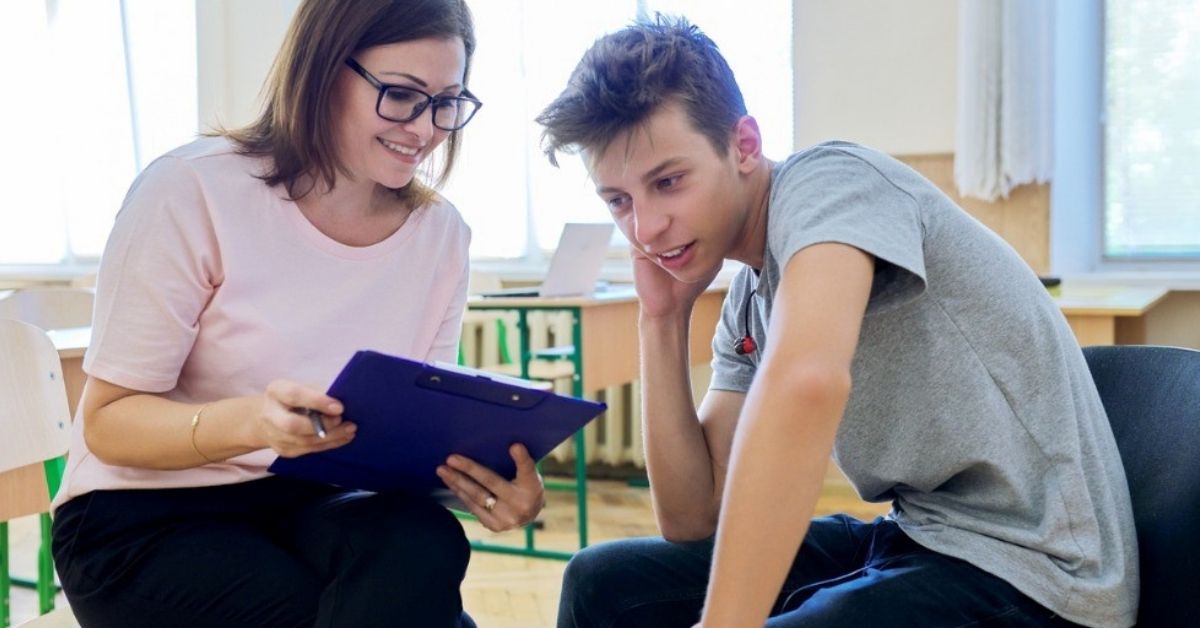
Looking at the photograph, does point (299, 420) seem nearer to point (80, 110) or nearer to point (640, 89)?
point (640, 89)

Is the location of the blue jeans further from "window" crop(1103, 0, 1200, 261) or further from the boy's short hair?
"window" crop(1103, 0, 1200, 261)

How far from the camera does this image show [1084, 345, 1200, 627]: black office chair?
1044 millimetres

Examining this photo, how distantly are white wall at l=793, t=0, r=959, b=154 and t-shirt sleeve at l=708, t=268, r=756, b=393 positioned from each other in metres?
2.98

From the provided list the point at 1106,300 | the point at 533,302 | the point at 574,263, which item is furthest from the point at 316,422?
the point at 574,263

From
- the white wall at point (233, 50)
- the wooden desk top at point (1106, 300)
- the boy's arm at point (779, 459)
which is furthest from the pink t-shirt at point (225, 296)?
the white wall at point (233, 50)

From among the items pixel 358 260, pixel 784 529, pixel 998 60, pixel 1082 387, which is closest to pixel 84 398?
pixel 358 260

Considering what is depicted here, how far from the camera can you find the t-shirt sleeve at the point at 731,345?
1.36 metres

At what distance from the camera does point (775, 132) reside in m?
4.71

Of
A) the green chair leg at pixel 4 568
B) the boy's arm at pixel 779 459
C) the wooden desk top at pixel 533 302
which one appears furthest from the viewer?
the wooden desk top at pixel 533 302

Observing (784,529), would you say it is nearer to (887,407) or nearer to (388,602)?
(887,407)

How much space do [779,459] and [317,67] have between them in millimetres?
797

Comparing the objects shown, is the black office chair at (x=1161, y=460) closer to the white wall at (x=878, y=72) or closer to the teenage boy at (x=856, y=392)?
the teenage boy at (x=856, y=392)

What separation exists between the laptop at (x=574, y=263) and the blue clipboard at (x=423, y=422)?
248cm

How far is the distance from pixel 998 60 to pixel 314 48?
3.22 meters
